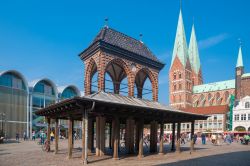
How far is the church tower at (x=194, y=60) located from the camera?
12169 cm

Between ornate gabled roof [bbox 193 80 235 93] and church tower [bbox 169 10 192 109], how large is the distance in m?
3.96

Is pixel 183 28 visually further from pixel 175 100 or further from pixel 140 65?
pixel 140 65

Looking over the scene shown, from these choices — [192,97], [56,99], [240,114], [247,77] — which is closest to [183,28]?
[192,97]

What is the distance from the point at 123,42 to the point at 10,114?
3356 centimetres

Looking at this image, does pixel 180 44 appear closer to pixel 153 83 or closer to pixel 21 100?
pixel 21 100

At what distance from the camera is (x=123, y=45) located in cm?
2092

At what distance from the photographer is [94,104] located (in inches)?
552

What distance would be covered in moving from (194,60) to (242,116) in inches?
2249

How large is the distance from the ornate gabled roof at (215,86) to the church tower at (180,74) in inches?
156

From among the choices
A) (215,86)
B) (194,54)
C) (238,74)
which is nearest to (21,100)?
(238,74)

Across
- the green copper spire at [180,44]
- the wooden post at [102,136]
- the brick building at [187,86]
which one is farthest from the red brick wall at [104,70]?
the green copper spire at [180,44]

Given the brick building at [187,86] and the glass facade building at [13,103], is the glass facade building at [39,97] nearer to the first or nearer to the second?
the glass facade building at [13,103]

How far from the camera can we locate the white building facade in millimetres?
68000

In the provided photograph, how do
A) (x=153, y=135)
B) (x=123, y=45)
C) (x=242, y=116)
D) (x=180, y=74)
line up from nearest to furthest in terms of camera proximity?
(x=123, y=45)
(x=153, y=135)
(x=242, y=116)
(x=180, y=74)
